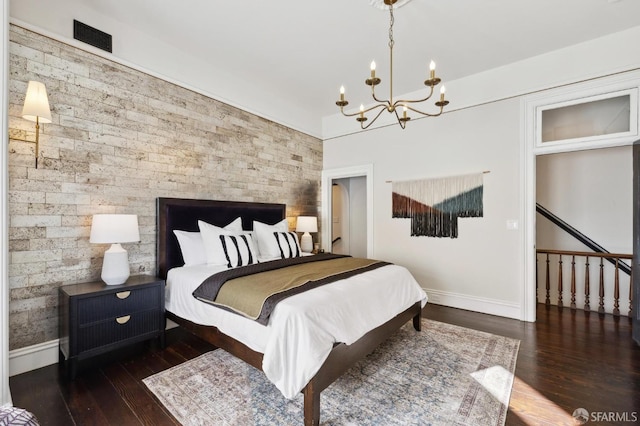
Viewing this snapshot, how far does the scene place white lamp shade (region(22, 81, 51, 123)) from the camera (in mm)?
2143

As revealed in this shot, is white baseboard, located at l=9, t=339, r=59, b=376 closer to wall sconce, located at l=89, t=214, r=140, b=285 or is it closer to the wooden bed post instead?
wall sconce, located at l=89, t=214, r=140, b=285

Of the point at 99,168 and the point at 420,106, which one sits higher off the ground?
the point at 420,106

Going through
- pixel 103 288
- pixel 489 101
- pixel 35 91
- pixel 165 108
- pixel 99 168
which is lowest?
pixel 103 288

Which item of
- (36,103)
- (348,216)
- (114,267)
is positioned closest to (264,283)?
(114,267)

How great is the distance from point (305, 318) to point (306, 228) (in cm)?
295

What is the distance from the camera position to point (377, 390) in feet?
6.78

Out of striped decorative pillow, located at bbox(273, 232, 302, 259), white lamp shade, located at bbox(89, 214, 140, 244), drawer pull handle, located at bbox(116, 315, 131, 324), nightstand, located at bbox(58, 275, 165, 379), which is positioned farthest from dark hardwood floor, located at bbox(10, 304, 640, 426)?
striped decorative pillow, located at bbox(273, 232, 302, 259)

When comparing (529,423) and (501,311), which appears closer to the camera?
(529,423)

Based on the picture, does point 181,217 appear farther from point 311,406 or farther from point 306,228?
point 311,406

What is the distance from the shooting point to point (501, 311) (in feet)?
12.0

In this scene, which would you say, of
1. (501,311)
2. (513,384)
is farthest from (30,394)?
(501,311)

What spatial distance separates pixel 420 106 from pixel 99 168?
404 centimetres

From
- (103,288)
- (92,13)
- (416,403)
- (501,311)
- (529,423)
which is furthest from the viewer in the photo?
(501,311)

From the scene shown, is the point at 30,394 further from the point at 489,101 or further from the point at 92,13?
the point at 489,101
